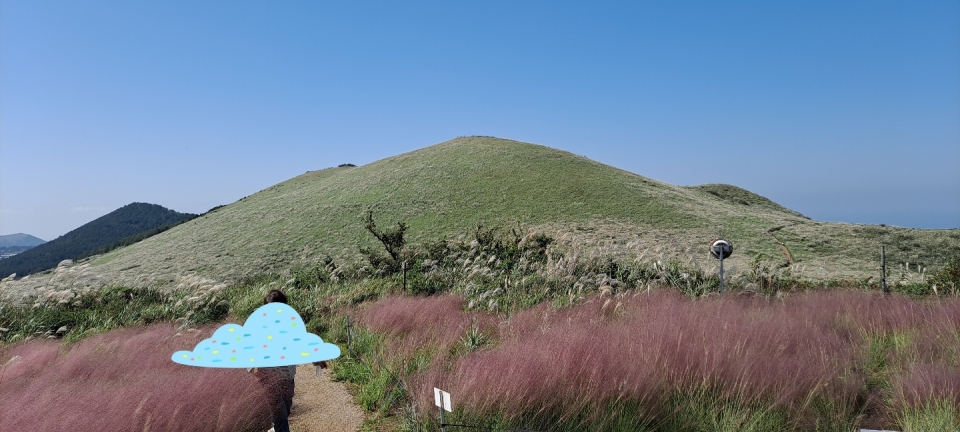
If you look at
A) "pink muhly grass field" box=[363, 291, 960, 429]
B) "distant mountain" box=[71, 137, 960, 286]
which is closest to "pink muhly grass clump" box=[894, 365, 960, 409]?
"pink muhly grass field" box=[363, 291, 960, 429]

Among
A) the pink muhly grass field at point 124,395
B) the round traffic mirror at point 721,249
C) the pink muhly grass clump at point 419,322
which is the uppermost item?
the round traffic mirror at point 721,249

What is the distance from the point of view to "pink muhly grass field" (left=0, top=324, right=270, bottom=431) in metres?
4.53

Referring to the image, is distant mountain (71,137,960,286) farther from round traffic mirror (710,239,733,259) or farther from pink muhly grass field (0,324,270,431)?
pink muhly grass field (0,324,270,431)

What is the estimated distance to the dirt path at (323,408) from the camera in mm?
6188

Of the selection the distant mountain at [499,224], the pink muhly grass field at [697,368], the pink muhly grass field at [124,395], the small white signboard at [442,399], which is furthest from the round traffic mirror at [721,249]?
the pink muhly grass field at [124,395]

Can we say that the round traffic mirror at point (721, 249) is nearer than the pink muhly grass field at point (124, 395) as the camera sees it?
No

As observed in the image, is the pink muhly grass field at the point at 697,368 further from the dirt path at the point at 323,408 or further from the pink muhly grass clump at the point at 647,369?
the dirt path at the point at 323,408

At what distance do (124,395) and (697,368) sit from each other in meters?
5.85

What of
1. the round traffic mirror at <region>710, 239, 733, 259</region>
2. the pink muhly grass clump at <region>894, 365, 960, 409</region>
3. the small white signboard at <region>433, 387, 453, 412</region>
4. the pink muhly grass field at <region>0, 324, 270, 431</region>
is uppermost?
the round traffic mirror at <region>710, 239, 733, 259</region>

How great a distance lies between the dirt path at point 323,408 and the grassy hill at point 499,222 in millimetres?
12362

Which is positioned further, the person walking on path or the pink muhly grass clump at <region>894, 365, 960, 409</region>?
the pink muhly grass clump at <region>894, 365, 960, 409</region>

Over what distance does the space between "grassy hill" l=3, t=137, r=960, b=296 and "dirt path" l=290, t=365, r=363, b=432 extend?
12.4 meters

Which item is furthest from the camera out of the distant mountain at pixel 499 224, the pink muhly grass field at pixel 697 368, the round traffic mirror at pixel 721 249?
the distant mountain at pixel 499 224

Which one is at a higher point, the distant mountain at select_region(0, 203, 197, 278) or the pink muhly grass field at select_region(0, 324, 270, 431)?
the distant mountain at select_region(0, 203, 197, 278)
